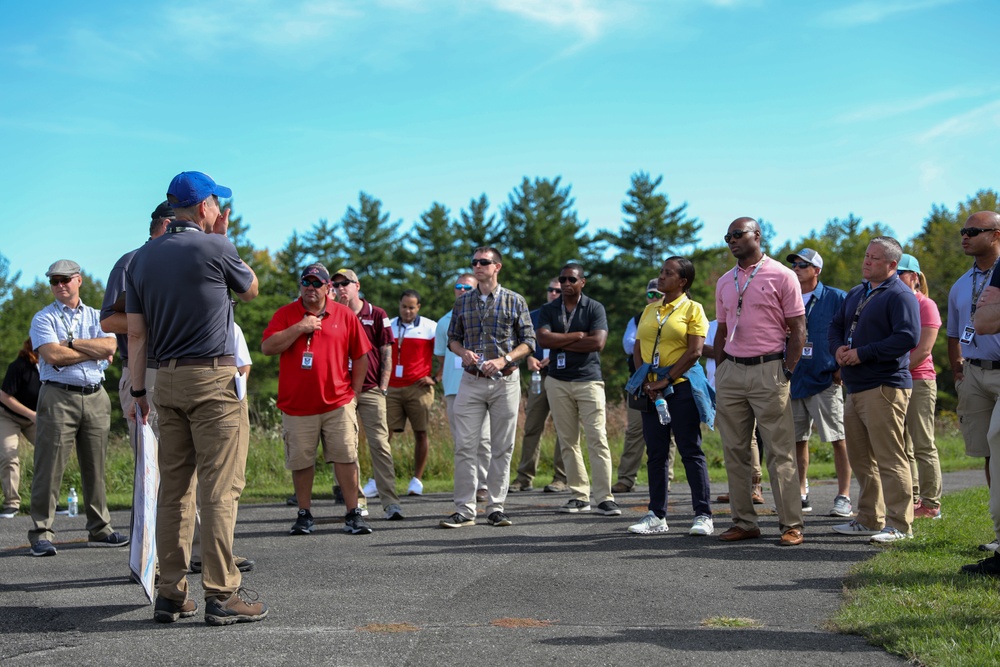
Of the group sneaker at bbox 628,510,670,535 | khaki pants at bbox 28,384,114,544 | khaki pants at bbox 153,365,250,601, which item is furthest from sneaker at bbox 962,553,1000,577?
khaki pants at bbox 28,384,114,544

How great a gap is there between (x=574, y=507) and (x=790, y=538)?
2.78 metres

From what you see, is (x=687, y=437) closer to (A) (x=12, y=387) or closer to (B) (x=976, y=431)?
(B) (x=976, y=431)

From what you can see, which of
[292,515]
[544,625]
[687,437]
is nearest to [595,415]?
[687,437]

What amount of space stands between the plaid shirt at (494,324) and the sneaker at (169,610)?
4308 millimetres

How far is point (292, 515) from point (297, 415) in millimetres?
1921

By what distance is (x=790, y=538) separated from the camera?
7578 millimetres

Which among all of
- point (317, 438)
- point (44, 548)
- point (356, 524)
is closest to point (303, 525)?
point (356, 524)

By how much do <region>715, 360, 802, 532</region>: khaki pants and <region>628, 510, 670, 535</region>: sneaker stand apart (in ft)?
2.29

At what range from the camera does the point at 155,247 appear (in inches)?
215

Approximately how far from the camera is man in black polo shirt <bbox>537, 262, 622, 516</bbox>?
982 cm

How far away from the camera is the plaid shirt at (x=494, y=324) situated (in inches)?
368

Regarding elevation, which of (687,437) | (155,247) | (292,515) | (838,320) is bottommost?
(292,515)

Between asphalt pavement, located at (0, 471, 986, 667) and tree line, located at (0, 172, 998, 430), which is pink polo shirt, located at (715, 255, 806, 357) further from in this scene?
tree line, located at (0, 172, 998, 430)

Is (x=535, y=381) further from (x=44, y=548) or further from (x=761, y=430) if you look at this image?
(x=44, y=548)
